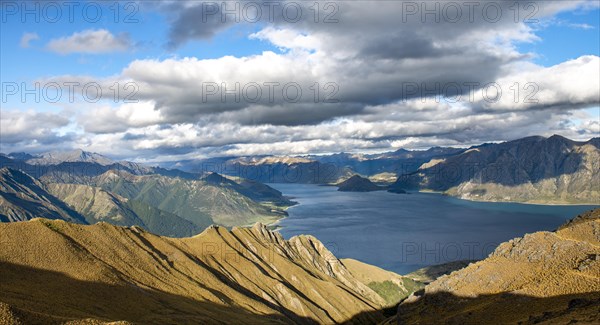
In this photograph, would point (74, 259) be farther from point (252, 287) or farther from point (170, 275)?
point (252, 287)

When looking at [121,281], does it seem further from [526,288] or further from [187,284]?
[526,288]

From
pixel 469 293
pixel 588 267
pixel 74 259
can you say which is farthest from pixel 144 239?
pixel 588 267

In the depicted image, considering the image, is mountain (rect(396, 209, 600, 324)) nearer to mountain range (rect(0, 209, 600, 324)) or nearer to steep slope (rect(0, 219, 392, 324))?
mountain range (rect(0, 209, 600, 324))

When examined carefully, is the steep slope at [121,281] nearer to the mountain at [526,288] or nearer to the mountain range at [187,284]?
the mountain range at [187,284]

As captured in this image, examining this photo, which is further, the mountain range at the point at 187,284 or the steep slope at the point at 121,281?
the steep slope at the point at 121,281

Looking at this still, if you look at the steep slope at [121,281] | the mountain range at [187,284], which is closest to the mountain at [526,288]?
the mountain range at [187,284]

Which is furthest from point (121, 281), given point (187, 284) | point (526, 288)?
point (526, 288)

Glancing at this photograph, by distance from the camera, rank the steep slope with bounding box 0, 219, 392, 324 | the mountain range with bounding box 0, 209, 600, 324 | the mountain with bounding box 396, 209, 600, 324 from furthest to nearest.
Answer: the steep slope with bounding box 0, 219, 392, 324 < the mountain range with bounding box 0, 209, 600, 324 < the mountain with bounding box 396, 209, 600, 324

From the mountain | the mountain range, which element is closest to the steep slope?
the mountain range

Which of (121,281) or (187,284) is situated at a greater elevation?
(121,281)
